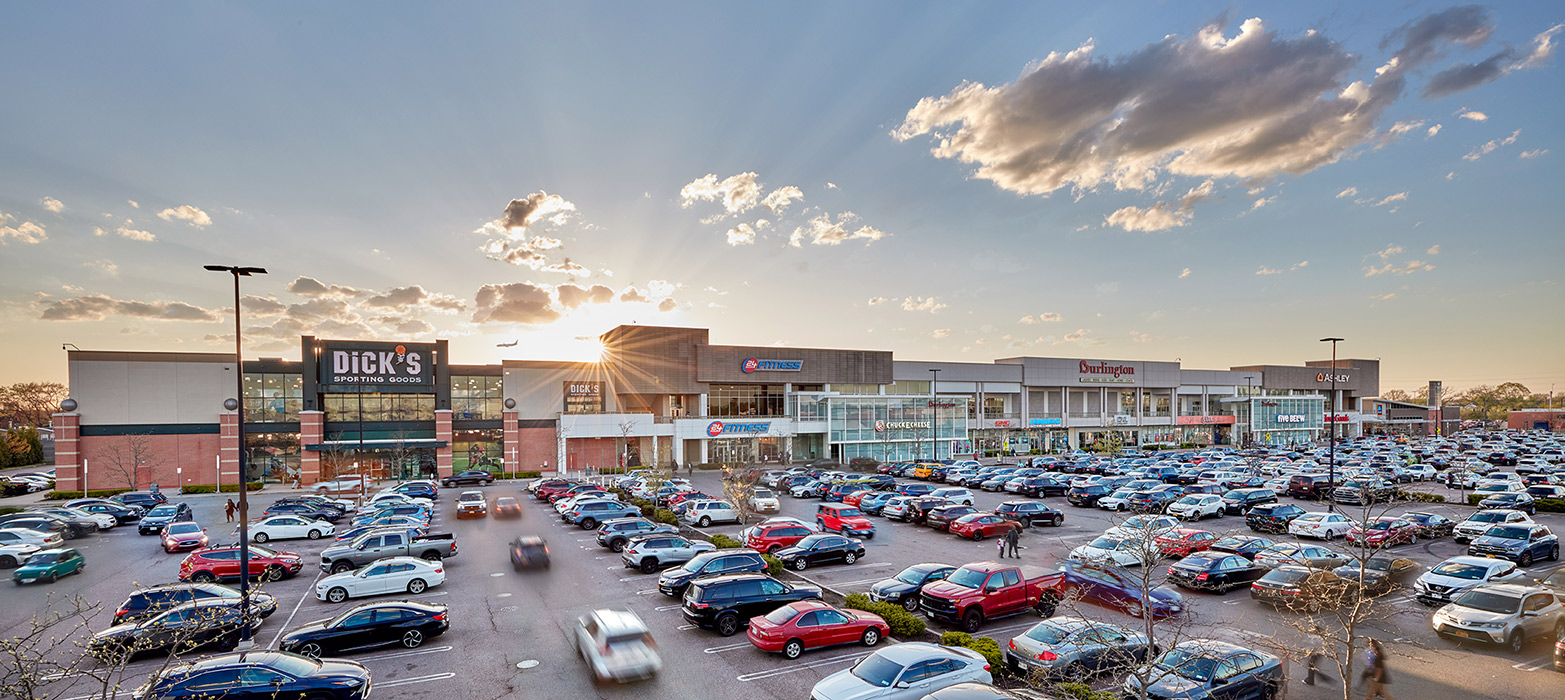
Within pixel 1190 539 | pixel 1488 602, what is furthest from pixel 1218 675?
pixel 1190 539

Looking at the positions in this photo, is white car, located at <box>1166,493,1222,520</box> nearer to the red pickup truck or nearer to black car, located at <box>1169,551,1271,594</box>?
black car, located at <box>1169,551,1271,594</box>

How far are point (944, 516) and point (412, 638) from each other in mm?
24575

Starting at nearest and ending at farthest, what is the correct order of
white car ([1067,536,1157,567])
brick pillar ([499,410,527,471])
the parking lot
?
the parking lot < white car ([1067,536,1157,567]) < brick pillar ([499,410,527,471])

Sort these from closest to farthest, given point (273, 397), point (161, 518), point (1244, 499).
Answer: point (161, 518) → point (1244, 499) → point (273, 397)

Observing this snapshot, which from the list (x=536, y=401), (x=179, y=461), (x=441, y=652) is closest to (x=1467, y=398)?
(x=536, y=401)

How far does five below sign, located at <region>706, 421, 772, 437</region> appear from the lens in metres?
69.6

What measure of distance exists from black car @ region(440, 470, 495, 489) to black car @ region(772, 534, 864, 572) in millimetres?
40286

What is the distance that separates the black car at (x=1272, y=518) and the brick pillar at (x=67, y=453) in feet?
261

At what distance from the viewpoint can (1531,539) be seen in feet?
86.0

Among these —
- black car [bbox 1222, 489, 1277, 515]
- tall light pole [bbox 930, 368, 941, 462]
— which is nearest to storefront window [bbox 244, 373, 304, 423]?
tall light pole [bbox 930, 368, 941, 462]

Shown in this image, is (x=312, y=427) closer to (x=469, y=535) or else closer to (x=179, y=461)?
(x=179, y=461)

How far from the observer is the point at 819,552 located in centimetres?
2622

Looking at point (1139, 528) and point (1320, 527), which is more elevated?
point (1139, 528)

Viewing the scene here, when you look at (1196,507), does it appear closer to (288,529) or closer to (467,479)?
(288,529)
